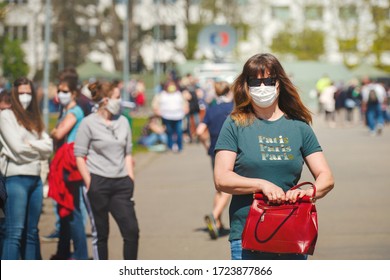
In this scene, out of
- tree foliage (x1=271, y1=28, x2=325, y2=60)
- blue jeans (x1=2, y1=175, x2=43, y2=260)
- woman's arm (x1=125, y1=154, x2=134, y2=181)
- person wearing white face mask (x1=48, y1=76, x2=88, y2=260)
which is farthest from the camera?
tree foliage (x1=271, y1=28, x2=325, y2=60)

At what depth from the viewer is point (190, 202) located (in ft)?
48.4

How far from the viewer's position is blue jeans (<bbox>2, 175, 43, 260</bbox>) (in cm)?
839

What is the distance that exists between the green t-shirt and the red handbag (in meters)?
0.21

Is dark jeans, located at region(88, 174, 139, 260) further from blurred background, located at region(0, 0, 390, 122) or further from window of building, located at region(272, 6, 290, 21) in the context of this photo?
window of building, located at region(272, 6, 290, 21)

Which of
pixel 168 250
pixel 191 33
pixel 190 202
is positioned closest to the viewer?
pixel 168 250

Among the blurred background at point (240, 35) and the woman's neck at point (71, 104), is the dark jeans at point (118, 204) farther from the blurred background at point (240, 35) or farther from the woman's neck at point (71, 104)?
the blurred background at point (240, 35)

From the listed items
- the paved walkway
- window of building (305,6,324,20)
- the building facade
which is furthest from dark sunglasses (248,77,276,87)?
window of building (305,6,324,20)

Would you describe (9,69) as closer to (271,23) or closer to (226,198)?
(226,198)

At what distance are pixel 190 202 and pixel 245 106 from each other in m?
9.48

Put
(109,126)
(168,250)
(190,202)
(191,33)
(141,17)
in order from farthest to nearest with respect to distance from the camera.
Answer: (141,17), (191,33), (190,202), (168,250), (109,126)

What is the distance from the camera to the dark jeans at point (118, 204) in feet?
27.5

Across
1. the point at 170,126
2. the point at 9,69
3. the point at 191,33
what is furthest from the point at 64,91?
the point at 191,33

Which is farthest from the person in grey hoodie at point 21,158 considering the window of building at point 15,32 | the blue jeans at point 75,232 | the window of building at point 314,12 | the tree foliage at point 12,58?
the window of building at point 314,12

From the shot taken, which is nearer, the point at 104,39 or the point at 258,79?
the point at 258,79
